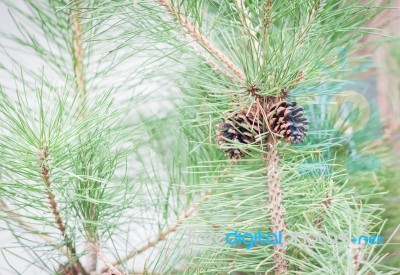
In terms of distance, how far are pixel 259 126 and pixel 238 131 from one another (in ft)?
0.05

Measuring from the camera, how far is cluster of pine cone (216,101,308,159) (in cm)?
37

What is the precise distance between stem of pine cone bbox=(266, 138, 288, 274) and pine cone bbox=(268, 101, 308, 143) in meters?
0.01

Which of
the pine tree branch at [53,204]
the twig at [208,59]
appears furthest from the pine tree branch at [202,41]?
the pine tree branch at [53,204]

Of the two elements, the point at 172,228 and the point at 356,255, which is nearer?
the point at 356,255

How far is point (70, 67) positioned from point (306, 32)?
323mm

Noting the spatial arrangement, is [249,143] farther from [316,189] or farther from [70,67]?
[70,67]

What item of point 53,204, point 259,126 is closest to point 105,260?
point 53,204

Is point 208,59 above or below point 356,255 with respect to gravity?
above

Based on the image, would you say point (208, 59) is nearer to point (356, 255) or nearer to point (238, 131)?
point (238, 131)

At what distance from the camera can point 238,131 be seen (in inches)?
15.0

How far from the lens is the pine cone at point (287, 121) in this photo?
370mm

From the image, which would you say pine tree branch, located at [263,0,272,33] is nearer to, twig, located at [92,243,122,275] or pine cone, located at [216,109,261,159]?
pine cone, located at [216,109,261,159]

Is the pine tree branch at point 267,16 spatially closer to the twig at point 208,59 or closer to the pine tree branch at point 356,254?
the twig at point 208,59

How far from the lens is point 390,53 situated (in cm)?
63
